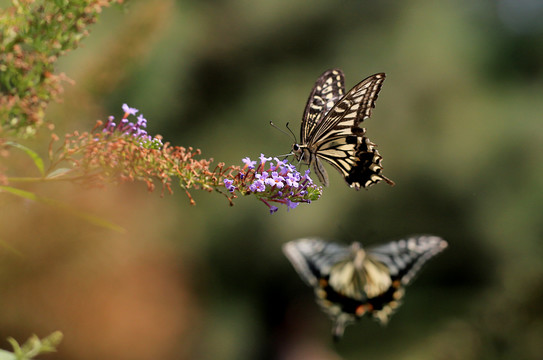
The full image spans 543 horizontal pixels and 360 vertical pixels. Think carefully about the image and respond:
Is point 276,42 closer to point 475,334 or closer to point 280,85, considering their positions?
point 280,85

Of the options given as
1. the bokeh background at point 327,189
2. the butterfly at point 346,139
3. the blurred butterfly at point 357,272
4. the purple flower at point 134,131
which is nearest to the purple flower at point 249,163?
the purple flower at point 134,131

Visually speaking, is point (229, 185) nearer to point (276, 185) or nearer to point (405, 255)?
point (276, 185)

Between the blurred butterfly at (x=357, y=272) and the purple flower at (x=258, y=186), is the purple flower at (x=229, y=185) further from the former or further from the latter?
the blurred butterfly at (x=357, y=272)

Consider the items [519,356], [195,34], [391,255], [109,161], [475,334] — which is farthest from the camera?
[195,34]

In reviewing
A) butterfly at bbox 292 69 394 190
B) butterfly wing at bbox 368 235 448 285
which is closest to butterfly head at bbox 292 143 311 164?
butterfly at bbox 292 69 394 190

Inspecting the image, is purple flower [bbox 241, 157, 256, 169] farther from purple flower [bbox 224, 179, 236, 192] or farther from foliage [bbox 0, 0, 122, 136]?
foliage [bbox 0, 0, 122, 136]

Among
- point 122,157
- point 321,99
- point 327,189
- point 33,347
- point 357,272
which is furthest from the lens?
point 327,189

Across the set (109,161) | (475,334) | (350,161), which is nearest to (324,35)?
(475,334)

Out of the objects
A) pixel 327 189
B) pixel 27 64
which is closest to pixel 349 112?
pixel 27 64
